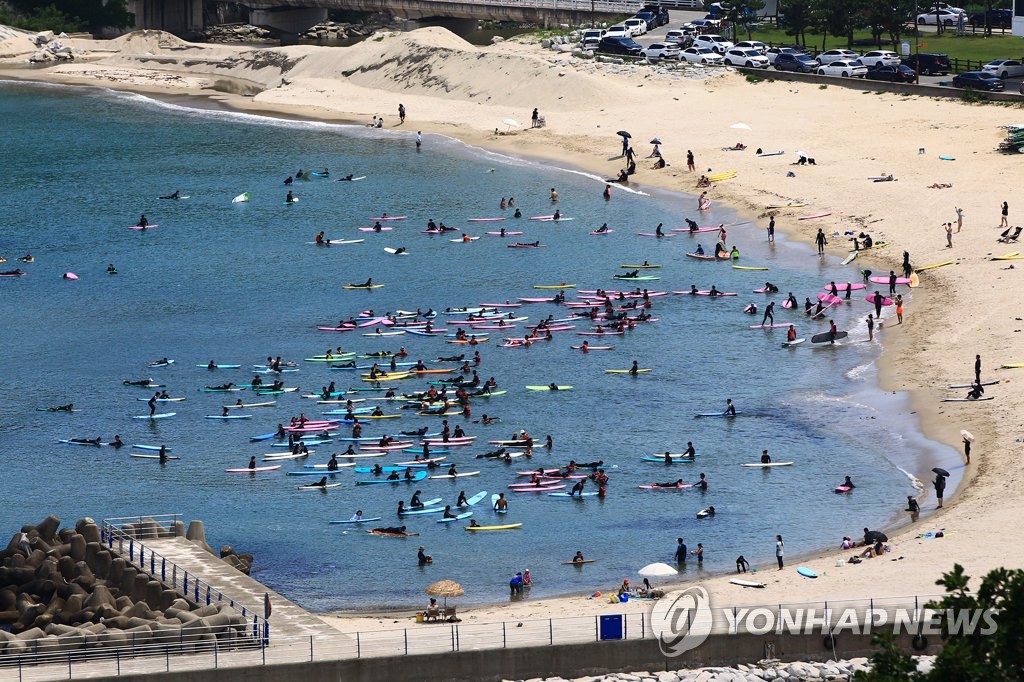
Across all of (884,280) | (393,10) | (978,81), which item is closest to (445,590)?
(884,280)

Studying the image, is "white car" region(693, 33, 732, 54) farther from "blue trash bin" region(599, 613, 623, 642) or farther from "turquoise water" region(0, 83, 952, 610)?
"blue trash bin" region(599, 613, 623, 642)

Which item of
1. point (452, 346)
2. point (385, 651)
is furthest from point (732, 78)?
point (385, 651)

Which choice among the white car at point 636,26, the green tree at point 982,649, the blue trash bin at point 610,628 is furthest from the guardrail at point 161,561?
the white car at point 636,26

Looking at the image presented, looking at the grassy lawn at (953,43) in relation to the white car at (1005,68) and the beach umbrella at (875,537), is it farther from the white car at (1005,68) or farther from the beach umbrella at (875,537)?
the beach umbrella at (875,537)

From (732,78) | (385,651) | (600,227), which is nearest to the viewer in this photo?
(385,651)

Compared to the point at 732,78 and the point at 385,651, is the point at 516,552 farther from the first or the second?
the point at 732,78
